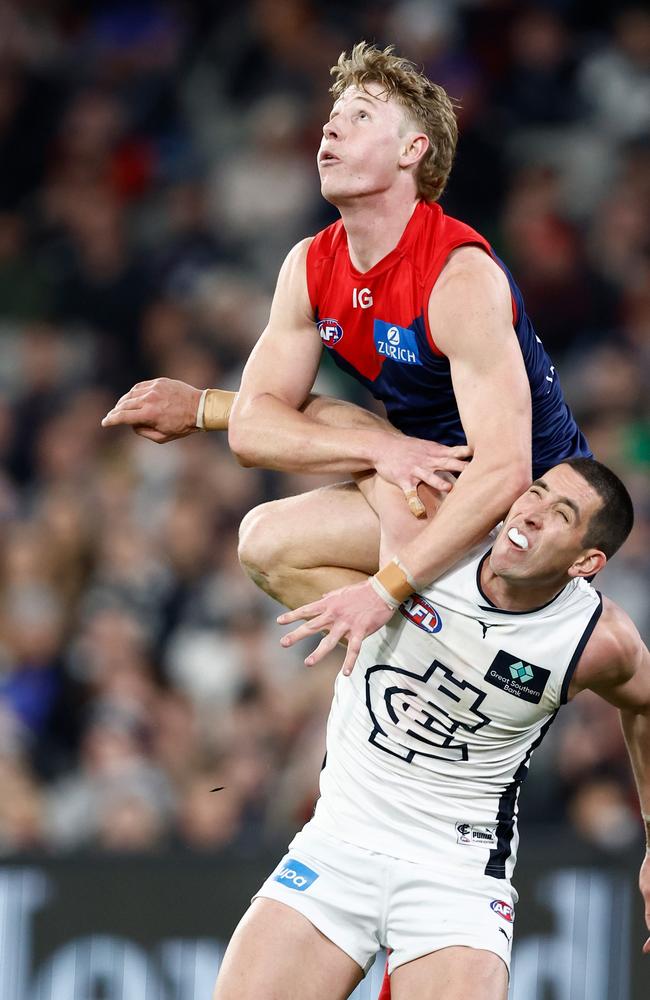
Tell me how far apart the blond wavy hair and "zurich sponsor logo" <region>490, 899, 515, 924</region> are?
5.79 feet

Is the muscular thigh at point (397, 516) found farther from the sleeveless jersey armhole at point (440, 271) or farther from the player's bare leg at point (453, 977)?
the player's bare leg at point (453, 977)

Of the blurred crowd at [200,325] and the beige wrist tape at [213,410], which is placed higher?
the beige wrist tape at [213,410]

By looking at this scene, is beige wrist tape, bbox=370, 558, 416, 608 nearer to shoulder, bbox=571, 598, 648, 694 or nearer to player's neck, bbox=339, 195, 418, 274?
shoulder, bbox=571, 598, 648, 694

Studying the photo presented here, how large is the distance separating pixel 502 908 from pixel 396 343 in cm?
142

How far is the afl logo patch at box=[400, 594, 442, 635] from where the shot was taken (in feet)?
12.0

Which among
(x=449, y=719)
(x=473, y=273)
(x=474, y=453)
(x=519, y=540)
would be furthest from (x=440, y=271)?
(x=449, y=719)

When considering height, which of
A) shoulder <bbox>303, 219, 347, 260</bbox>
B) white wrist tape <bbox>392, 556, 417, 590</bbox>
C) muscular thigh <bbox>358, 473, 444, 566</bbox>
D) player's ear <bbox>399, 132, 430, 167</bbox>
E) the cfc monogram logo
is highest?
player's ear <bbox>399, 132, 430, 167</bbox>

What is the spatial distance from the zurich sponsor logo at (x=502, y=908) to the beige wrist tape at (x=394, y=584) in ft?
2.75

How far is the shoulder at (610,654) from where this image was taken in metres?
3.66

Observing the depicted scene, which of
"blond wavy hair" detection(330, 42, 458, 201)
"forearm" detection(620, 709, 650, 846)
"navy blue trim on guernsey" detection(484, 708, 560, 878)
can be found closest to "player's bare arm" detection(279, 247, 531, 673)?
"blond wavy hair" detection(330, 42, 458, 201)

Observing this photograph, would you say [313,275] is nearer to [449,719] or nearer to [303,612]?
[303,612]

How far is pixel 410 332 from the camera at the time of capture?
362 cm

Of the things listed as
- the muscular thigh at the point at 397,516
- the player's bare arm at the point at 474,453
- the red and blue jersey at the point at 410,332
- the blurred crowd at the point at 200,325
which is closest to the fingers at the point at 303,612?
the player's bare arm at the point at 474,453

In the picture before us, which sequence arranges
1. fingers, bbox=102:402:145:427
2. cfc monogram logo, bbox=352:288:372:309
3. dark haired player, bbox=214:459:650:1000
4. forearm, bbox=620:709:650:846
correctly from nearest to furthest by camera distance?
dark haired player, bbox=214:459:650:1000
cfc monogram logo, bbox=352:288:372:309
forearm, bbox=620:709:650:846
fingers, bbox=102:402:145:427
